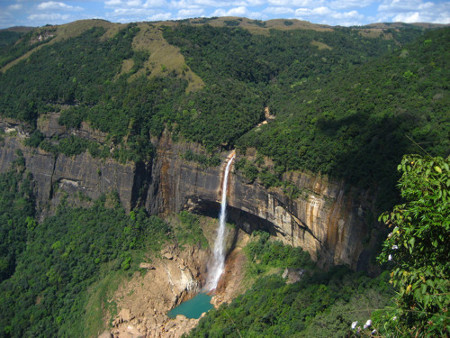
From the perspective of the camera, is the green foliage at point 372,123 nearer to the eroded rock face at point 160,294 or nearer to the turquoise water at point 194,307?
the eroded rock face at point 160,294

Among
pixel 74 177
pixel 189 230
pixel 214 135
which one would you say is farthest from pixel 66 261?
pixel 214 135

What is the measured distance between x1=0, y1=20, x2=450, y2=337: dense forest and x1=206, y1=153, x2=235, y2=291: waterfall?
7.87 feet

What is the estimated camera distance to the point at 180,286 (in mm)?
37594

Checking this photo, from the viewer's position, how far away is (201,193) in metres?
40.5

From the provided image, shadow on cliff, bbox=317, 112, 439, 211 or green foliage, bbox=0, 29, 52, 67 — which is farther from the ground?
green foliage, bbox=0, 29, 52, 67

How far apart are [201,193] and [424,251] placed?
110ft

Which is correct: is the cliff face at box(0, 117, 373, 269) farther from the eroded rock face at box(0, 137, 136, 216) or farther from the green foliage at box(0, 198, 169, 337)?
the green foliage at box(0, 198, 169, 337)

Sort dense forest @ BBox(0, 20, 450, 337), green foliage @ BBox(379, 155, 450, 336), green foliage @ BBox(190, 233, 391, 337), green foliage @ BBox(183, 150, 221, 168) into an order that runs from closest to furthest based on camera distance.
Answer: green foliage @ BBox(379, 155, 450, 336) < green foliage @ BBox(190, 233, 391, 337) < dense forest @ BBox(0, 20, 450, 337) < green foliage @ BBox(183, 150, 221, 168)

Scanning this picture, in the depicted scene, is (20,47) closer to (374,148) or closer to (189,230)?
(189,230)

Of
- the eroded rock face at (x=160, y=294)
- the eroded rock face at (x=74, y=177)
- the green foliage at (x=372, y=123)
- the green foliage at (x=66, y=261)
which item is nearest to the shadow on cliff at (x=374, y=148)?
the green foliage at (x=372, y=123)

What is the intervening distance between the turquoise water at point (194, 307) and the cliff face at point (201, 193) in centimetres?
844

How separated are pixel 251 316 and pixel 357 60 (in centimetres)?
4635

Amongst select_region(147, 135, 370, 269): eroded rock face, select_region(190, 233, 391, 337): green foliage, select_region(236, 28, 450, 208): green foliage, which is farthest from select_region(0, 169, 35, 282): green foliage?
select_region(236, 28, 450, 208): green foliage

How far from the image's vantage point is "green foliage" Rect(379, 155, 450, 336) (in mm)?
6676
